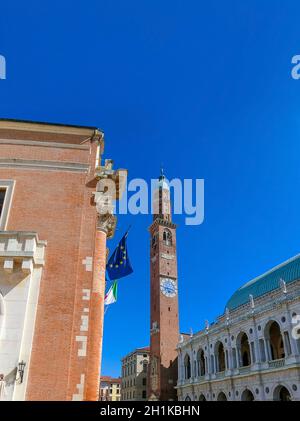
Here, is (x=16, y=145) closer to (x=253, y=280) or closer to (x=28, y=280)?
(x=28, y=280)

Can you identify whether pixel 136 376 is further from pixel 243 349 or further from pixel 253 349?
pixel 253 349

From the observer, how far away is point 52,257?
11.8 meters

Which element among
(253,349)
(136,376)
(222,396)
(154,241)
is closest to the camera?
Answer: (253,349)

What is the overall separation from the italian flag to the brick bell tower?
4951 centimetres

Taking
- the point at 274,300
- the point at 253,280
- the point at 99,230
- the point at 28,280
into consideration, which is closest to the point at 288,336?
Answer: the point at 274,300

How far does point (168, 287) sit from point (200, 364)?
677 inches

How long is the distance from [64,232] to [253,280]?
157 ft

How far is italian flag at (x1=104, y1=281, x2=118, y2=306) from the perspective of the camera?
16438mm

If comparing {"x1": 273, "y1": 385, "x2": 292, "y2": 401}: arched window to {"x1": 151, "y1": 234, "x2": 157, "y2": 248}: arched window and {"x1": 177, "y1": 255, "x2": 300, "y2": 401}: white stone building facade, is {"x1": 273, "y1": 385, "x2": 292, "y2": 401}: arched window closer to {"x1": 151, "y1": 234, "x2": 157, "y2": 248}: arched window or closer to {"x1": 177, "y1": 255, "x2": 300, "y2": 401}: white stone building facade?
{"x1": 177, "y1": 255, "x2": 300, "y2": 401}: white stone building facade

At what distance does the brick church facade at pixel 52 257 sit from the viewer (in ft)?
32.6

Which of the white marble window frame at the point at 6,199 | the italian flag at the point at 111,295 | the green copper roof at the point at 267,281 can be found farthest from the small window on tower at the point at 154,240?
the white marble window frame at the point at 6,199

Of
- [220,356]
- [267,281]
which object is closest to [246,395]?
[220,356]

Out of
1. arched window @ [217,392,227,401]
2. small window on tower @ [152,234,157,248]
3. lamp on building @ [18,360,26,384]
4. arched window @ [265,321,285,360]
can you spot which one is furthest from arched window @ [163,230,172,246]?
lamp on building @ [18,360,26,384]

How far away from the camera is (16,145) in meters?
14.4
